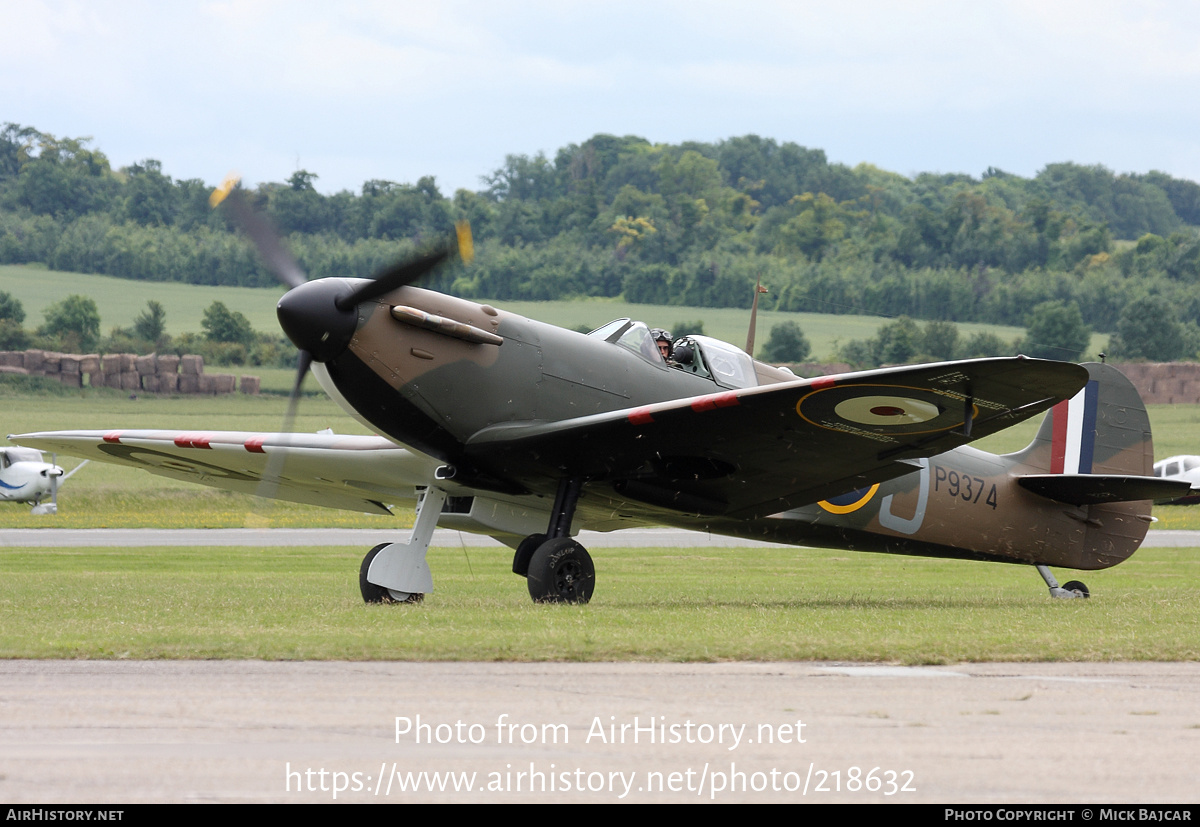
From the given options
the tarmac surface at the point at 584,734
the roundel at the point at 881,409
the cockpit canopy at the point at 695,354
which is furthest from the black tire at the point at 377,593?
the tarmac surface at the point at 584,734

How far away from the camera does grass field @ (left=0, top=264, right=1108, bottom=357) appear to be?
89.1 metres

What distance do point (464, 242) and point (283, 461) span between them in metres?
4.13

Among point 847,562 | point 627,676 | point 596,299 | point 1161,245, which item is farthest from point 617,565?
point 1161,245

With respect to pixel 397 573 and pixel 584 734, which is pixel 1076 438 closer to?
pixel 397 573

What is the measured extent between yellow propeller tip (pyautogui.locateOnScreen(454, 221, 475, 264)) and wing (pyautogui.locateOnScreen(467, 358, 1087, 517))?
1.67 metres

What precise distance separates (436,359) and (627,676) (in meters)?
4.55

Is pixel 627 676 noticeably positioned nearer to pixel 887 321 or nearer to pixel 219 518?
pixel 219 518

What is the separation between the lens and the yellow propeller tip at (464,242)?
32.2 feet

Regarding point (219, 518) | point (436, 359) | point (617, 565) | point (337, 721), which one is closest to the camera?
point (337, 721)

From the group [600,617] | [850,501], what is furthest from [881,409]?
[850,501]

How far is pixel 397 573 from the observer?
456 inches

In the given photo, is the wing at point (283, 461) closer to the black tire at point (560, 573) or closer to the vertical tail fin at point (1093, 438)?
the black tire at point (560, 573)

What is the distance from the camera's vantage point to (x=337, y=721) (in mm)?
5238
